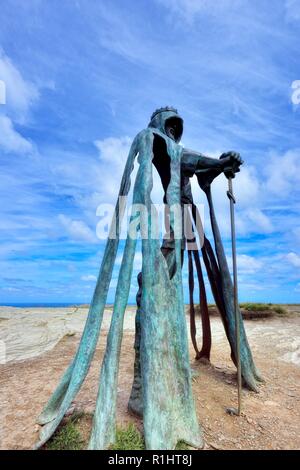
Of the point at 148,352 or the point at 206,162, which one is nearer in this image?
the point at 148,352

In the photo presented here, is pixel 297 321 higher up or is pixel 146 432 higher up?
pixel 297 321

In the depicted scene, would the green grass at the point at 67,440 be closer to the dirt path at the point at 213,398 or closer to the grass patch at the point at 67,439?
the grass patch at the point at 67,439

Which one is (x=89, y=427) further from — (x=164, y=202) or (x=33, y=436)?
(x=164, y=202)

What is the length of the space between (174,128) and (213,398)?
366 cm

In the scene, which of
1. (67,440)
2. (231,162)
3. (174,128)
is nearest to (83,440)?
(67,440)

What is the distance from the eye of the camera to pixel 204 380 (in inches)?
174

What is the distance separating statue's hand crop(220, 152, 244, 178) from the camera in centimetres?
408

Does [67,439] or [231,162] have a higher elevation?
[231,162]

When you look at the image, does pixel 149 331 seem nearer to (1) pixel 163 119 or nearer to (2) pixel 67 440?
(2) pixel 67 440

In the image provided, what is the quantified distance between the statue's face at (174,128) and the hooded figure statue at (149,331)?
13 mm

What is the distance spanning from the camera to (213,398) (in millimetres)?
3857
